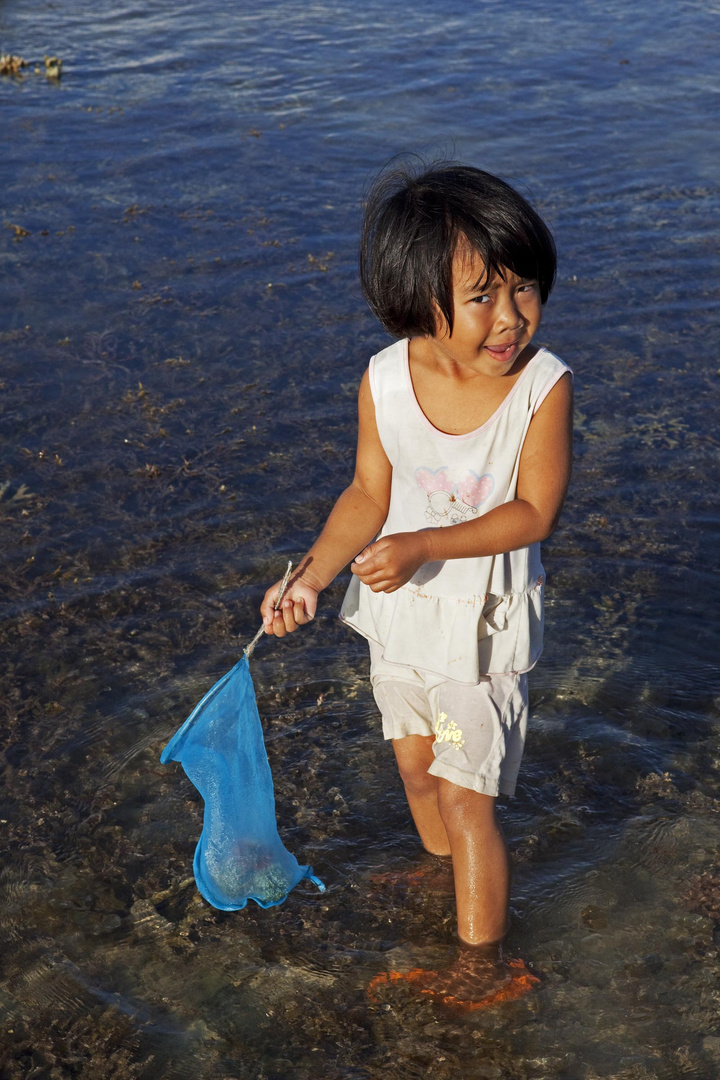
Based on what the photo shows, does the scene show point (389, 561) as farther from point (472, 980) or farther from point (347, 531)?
point (472, 980)

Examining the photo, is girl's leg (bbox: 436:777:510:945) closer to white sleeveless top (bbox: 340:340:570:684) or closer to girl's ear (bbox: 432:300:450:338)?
white sleeveless top (bbox: 340:340:570:684)

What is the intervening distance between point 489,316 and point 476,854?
1536mm

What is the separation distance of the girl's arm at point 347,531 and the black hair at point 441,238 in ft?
1.16

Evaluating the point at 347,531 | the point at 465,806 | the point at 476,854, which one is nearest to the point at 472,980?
the point at 476,854

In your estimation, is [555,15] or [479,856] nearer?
[479,856]

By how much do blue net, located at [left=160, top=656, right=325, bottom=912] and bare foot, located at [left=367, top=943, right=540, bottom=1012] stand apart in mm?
456

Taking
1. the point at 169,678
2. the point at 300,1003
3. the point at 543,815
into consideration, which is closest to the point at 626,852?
the point at 543,815

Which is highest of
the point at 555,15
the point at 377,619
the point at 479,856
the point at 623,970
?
the point at 555,15

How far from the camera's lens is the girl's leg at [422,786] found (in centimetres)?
344

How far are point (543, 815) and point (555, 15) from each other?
48.1 ft

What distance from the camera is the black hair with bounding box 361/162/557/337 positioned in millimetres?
2656

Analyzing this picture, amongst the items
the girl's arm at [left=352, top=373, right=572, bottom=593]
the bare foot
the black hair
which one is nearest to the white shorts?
the girl's arm at [left=352, top=373, right=572, bottom=593]

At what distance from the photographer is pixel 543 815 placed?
409cm

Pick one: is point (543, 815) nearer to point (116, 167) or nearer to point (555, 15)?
point (116, 167)
